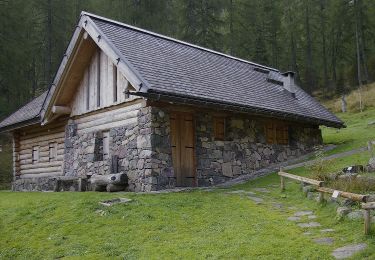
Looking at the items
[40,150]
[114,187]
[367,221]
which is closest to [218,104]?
[114,187]

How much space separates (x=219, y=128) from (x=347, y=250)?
9.84 meters

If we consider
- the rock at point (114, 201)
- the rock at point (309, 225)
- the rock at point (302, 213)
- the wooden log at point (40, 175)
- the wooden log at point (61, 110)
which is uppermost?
the wooden log at point (61, 110)

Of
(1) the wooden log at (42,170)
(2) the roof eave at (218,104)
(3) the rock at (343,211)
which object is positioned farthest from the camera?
(1) the wooden log at (42,170)

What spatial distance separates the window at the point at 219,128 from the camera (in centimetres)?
1639

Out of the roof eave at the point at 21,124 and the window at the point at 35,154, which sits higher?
the roof eave at the point at 21,124

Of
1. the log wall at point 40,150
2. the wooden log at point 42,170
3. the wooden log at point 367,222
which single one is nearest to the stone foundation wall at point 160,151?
the wooden log at point 42,170

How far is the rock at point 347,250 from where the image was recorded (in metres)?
6.80

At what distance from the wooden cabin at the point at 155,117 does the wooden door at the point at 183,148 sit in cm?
4

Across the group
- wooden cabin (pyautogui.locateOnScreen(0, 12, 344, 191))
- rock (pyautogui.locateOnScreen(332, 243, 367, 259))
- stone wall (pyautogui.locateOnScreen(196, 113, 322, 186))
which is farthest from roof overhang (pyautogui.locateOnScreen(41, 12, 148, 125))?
rock (pyautogui.locateOnScreen(332, 243, 367, 259))

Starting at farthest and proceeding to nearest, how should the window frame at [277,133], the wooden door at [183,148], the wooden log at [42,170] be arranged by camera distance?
1. the wooden log at [42,170]
2. the window frame at [277,133]
3. the wooden door at [183,148]

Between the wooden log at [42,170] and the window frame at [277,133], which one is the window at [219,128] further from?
the wooden log at [42,170]

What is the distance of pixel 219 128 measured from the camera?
16.5 m

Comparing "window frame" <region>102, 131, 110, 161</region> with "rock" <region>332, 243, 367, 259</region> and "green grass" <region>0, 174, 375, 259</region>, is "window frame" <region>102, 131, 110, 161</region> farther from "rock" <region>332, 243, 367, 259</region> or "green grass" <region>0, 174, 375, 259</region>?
"rock" <region>332, 243, 367, 259</region>

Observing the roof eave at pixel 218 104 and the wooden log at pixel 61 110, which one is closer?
the roof eave at pixel 218 104
